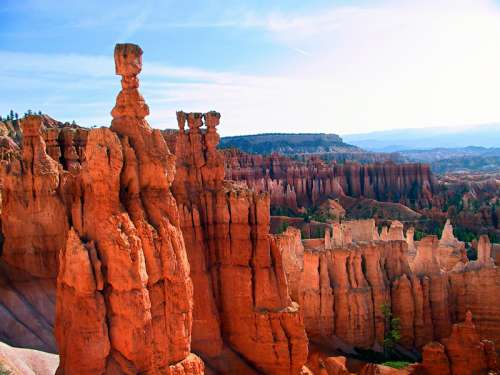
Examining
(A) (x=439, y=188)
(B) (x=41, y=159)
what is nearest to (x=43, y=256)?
(B) (x=41, y=159)

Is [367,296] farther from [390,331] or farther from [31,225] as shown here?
[31,225]

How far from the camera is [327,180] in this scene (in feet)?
277

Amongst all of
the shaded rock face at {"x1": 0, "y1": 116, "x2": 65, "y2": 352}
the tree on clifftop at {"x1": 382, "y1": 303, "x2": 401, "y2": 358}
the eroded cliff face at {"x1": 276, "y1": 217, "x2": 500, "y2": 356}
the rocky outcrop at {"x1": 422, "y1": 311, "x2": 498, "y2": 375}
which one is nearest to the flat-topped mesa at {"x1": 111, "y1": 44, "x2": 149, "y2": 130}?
the shaded rock face at {"x1": 0, "y1": 116, "x2": 65, "y2": 352}

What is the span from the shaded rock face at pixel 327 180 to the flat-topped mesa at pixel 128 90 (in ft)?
A: 209

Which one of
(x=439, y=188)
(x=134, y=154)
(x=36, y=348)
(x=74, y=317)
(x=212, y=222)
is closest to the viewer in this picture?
(x=74, y=317)

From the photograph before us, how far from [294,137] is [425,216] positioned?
12985 cm

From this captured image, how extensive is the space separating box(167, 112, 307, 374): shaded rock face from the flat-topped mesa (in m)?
5.20

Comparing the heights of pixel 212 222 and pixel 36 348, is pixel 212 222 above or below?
above

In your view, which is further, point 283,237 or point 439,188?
point 439,188

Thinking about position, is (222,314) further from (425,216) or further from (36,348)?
(425,216)

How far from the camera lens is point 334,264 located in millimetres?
26938

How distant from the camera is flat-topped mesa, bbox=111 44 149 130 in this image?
11922 mm

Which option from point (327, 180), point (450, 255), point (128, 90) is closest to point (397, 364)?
point (450, 255)

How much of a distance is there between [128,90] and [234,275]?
7393 mm
